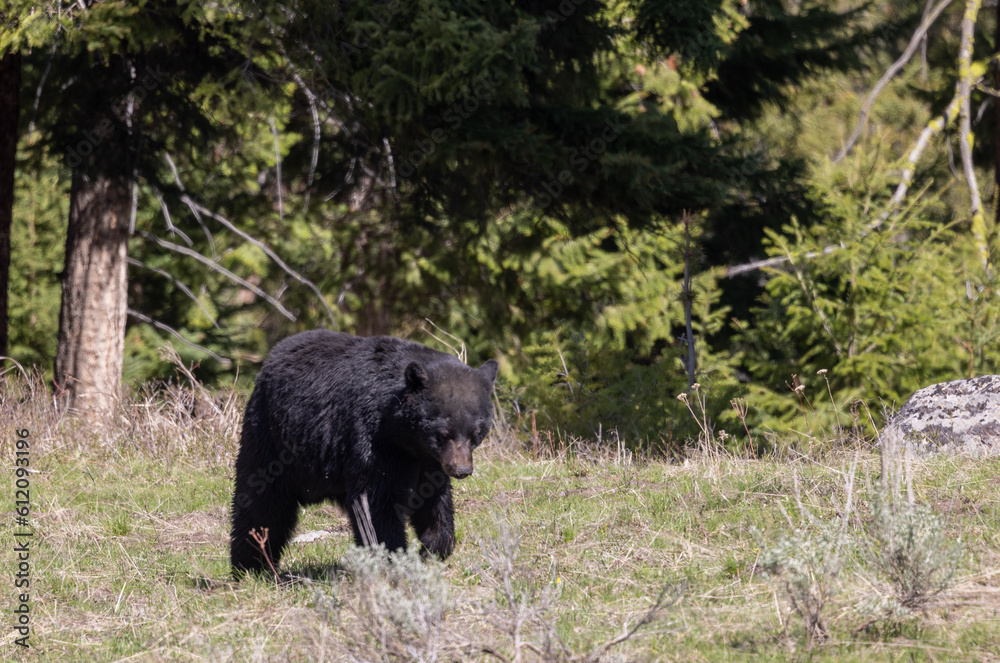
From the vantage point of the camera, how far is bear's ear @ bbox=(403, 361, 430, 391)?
4.44m

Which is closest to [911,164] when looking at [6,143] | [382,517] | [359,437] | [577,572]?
[577,572]

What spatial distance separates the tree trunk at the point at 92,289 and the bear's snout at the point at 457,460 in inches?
262

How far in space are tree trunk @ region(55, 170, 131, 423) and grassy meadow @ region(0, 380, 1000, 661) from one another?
3.23 meters

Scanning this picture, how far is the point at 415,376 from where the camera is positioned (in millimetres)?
4469

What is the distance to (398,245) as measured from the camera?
13.7 metres

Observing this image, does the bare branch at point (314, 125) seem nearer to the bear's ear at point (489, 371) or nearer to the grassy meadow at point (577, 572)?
the grassy meadow at point (577, 572)

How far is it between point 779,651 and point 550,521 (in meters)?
1.93

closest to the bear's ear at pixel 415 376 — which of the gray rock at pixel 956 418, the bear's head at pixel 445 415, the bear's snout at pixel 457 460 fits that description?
the bear's head at pixel 445 415

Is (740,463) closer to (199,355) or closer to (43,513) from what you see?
(43,513)

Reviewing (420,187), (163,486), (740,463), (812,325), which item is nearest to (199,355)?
(420,187)

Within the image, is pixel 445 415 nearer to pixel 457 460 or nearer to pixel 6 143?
pixel 457 460

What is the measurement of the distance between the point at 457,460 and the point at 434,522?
0.59 metres

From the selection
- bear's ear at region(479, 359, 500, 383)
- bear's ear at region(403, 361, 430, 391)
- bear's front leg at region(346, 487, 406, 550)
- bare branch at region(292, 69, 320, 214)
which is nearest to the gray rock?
bear's ear at region(479, 359, 500, 383)

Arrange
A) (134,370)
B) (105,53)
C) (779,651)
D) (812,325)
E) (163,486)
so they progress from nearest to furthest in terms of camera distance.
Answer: (779,651)
(163,486)
(105,53)
(812,325)
(134,370)
